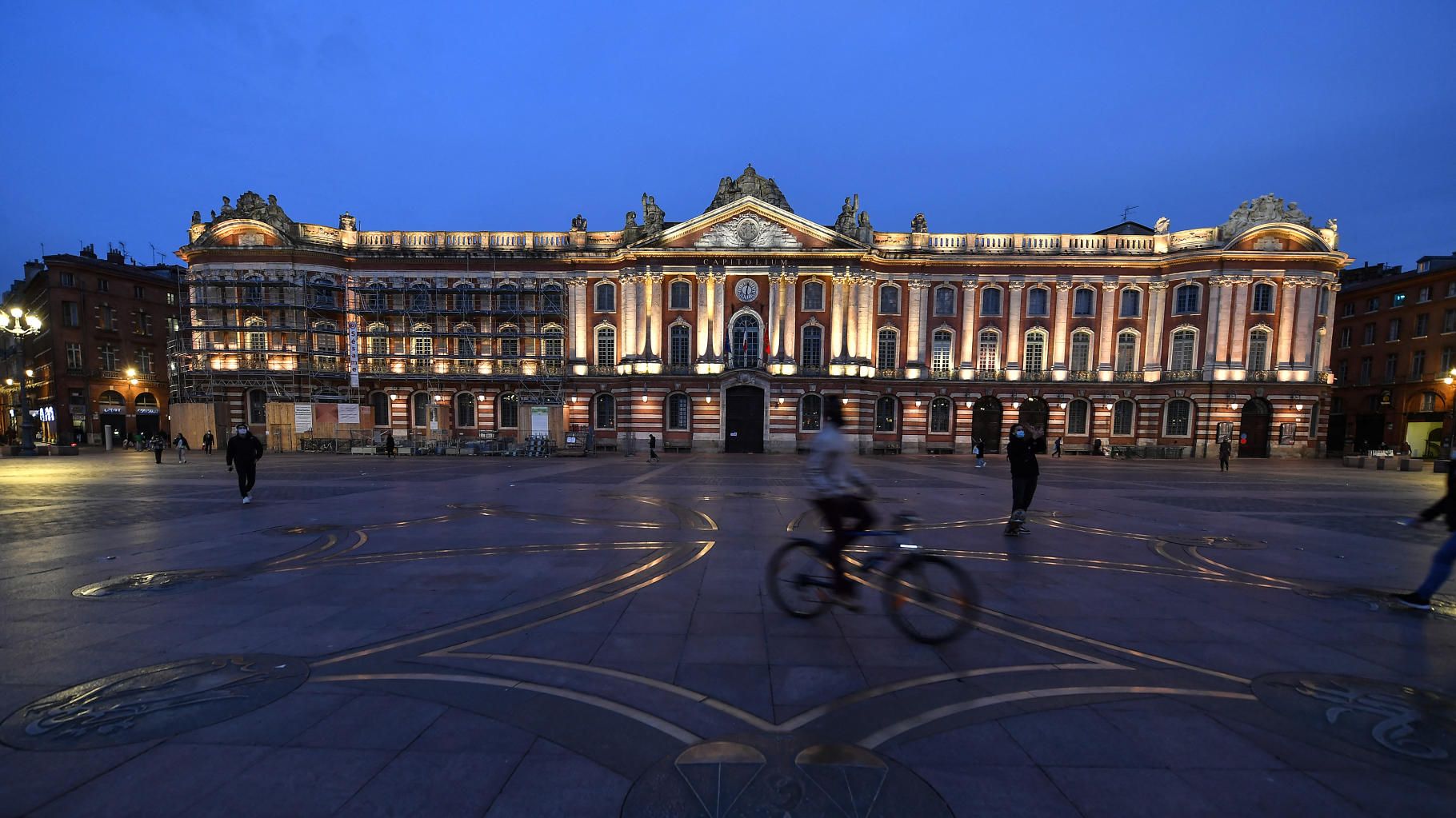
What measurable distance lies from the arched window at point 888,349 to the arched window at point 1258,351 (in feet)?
71.8

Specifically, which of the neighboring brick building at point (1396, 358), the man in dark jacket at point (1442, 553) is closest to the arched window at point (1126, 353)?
the neighboring brick building at point (1396, 358)

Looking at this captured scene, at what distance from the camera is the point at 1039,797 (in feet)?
9.45

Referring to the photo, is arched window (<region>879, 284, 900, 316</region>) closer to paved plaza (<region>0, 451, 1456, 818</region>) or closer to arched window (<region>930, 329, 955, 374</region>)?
arched window (<region>930, 329, 955, 374</region>)

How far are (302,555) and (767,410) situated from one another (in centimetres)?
2765

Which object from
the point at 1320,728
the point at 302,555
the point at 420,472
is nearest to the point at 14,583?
the point at 302,555

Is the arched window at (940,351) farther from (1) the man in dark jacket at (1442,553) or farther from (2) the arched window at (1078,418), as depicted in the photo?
(1) the man in dark jacket at (1442,553)

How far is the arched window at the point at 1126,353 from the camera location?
35.5m

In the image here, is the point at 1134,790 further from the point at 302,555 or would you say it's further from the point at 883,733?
the point at 302,555

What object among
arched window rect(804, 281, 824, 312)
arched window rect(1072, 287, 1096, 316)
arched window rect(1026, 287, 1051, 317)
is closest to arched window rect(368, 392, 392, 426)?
arched window rect(804, 281, 824, 312)

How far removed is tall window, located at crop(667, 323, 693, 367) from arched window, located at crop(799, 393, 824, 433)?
777 cm

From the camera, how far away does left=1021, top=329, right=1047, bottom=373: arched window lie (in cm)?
3566

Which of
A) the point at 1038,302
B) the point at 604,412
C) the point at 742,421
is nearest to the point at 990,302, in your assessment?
the point at 1038,302

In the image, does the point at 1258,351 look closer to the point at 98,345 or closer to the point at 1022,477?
the point at 1022,477

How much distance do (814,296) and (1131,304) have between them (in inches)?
835
